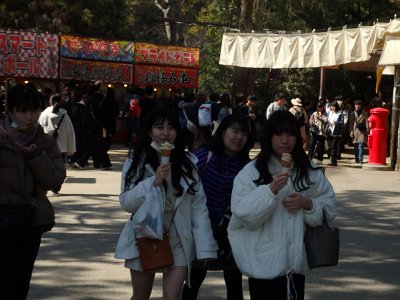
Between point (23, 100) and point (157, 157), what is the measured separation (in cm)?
82

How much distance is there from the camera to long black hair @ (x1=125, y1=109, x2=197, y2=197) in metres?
5.15

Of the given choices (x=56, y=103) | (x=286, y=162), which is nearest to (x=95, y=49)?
(x=56, y=103)

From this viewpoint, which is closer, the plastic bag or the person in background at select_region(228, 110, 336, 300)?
the person in background at select_region(228, 110, 336, 300)

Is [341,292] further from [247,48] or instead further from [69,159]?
→ [247,48]

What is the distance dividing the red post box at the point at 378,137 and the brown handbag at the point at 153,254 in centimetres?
1565

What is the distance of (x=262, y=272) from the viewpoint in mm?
4754

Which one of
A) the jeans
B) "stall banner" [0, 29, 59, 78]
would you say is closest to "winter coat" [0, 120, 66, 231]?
the jeans

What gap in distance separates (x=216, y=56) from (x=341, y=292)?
128 feet

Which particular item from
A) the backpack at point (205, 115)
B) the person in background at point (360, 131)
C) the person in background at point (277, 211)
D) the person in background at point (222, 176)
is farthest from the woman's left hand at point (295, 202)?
the person in background at point (360, 131)

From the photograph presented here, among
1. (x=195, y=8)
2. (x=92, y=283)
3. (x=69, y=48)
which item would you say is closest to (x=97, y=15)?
(x=69, y=48)

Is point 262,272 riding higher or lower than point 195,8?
lower

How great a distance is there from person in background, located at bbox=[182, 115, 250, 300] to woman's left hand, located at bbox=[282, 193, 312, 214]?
1.04m

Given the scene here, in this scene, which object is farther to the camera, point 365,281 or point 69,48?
point 69,48

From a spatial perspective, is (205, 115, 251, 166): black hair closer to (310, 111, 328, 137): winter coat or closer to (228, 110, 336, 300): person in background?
(228, 110, 336, 300): person in background
